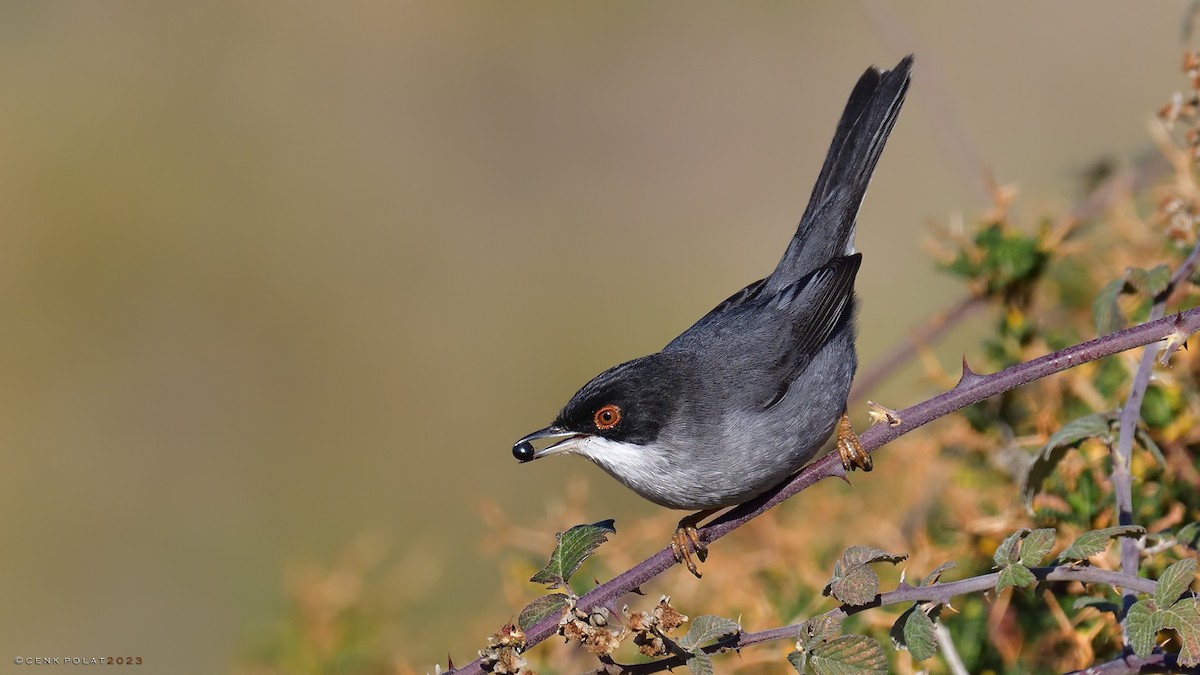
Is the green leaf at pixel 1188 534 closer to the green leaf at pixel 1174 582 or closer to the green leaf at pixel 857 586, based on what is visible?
the green leaf at pixel 1174 582

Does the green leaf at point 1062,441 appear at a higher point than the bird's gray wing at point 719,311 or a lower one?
lower

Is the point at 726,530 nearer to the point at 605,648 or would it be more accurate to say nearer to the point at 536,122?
the point at 605,648

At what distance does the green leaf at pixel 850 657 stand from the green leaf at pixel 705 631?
0.15m

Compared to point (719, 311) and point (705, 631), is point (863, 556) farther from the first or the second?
point (719, 311)

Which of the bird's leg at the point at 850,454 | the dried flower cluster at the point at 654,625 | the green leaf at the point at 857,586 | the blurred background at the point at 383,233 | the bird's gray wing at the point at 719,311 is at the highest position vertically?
the blurred background at the point at 383,233

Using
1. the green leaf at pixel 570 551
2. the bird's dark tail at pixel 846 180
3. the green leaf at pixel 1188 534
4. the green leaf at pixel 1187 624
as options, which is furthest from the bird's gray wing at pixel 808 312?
the green leaf at pixel 1187 624

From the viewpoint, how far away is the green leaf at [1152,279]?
250 cm

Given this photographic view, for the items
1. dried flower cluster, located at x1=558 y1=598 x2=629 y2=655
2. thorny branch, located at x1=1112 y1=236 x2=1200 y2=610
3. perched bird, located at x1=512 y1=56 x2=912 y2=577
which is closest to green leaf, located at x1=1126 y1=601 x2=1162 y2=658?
thorny branch, located at x1=1112 y1=236 x2=1200 y2=610

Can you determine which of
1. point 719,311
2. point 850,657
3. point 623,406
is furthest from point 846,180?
point 850,657

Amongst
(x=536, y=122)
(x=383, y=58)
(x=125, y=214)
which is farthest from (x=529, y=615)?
(x=383, y=58)

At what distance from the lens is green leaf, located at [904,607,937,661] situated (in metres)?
1.88

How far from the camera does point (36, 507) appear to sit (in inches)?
297

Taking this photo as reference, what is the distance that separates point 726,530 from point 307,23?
10.3 meters

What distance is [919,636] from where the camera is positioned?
190 cm
